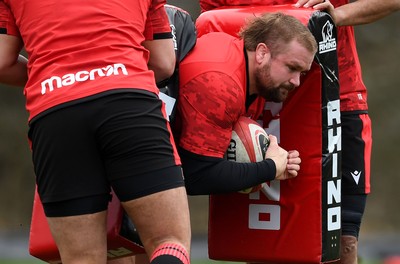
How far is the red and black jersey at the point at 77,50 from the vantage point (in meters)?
3.43

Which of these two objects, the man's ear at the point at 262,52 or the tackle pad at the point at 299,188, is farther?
the tackle pad at the point at 299,188

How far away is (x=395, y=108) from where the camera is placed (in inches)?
457

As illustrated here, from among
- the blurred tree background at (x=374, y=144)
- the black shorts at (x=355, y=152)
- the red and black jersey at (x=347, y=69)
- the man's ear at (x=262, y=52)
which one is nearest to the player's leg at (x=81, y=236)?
the man's ear at (x=262, y=52)

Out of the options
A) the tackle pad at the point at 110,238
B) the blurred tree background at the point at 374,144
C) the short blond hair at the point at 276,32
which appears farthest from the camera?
the blurred tree background at the point at 374,144

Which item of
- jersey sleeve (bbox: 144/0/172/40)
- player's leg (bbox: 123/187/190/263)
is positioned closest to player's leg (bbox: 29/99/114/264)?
player's leg (bbox: 123/187/190/263)

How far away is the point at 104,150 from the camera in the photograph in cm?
342

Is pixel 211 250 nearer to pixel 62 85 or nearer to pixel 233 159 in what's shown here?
pixel 233 159

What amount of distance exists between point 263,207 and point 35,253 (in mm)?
1059

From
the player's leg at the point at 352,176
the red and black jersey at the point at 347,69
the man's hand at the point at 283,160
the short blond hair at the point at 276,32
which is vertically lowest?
the player's leg at the point at 352,176

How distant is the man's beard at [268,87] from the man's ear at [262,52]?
0.04 meters

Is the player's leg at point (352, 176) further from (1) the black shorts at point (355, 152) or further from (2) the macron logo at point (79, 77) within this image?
(2) the macron logo at point (79, 77)

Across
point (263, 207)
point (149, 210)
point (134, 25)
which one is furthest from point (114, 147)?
point (263, 207)

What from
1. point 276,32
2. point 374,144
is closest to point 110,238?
point 276,32

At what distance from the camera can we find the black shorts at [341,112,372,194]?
493 cm
